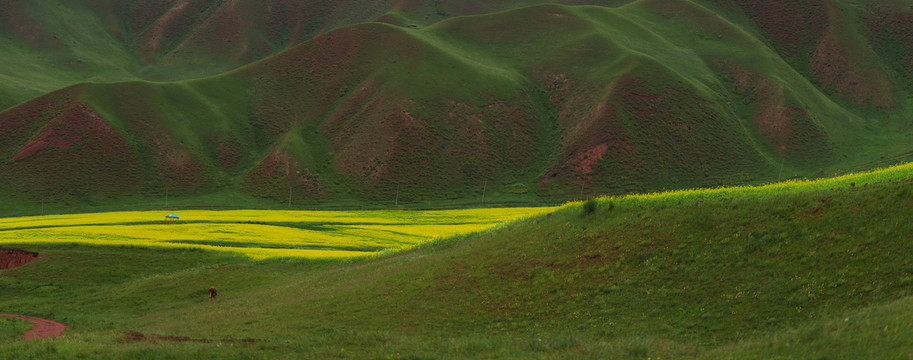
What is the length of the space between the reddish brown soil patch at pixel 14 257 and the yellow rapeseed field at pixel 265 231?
2764 millimetres

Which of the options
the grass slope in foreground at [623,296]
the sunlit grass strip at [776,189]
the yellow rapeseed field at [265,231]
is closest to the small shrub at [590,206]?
the grass slope in foreground at [623,296]

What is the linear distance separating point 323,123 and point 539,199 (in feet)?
178

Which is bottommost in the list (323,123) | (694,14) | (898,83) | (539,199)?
(539,199)

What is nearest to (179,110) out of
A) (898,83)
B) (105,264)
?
(105,264)

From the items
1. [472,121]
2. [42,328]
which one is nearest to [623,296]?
[42,328]

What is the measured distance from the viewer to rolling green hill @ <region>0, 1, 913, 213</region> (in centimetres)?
11062

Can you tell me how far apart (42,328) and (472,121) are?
10201cm

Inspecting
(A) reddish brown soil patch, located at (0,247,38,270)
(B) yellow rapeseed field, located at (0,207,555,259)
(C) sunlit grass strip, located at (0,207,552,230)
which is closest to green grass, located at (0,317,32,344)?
(B) yellow rapeseed field, located at (0,207,555,259)

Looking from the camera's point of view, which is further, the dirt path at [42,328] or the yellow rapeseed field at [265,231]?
the yellow rapeseed field at [265,231]

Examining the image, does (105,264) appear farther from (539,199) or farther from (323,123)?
(323,123)

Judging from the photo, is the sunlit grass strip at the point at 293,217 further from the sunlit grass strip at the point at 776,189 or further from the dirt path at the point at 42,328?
the dirt path at the point at 42,328

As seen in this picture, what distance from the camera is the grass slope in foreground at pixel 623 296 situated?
50.9ft

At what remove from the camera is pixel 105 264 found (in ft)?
146

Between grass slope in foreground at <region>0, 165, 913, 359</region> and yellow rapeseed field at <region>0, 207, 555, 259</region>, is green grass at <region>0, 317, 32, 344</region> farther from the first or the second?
yellow rapeseed field at <region>0, 207, 555, 259</region>
